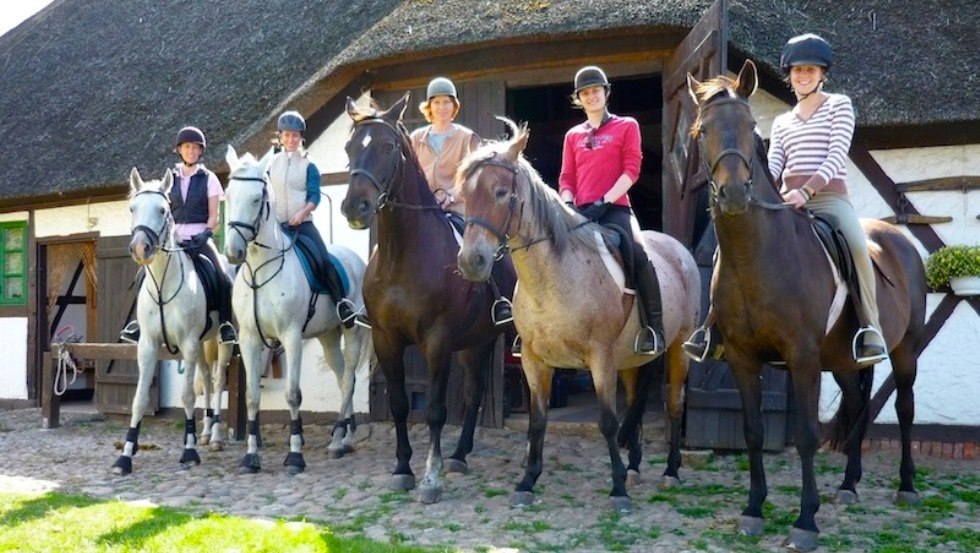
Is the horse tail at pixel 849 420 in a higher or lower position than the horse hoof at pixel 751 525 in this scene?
higher

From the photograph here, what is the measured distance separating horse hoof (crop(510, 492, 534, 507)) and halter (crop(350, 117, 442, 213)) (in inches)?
78.7

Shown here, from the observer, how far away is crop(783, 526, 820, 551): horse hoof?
4438 millimetres

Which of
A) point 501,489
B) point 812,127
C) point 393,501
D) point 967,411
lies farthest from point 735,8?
point 393,501

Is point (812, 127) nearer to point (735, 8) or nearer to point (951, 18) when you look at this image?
point (735, 8)

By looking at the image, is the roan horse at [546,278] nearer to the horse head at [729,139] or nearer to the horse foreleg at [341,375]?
the horse head at [729,139]

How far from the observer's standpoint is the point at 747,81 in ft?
15.1

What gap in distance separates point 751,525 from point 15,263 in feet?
37.0

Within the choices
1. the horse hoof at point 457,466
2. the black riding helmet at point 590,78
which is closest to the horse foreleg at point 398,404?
the horse hoof at point 457,466

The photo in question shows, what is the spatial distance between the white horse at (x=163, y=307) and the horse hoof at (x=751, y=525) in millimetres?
4465

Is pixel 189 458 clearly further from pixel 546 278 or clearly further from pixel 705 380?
pixel 705 380

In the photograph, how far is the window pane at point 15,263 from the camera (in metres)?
12.4

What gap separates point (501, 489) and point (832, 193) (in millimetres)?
2841

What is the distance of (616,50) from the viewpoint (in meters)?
8.28

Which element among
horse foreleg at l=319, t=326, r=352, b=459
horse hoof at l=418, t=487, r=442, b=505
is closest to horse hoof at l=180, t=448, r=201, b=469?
horse foreleg at l=319, t=326, r=352, b=459
